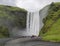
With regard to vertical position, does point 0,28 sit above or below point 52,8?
below

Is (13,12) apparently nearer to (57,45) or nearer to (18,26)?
(18,26)

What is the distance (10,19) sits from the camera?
3457 inches

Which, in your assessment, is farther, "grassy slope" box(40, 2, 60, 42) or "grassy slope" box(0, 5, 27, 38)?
"grassy slope" box(0, 5, 27, 38)

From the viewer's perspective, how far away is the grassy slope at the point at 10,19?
81812 mm

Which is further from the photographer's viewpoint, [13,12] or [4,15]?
[13,12]

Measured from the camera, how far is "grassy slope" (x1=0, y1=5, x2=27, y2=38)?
81.8m

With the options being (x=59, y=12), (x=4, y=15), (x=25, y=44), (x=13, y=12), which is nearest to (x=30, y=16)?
(x=13, y=12)

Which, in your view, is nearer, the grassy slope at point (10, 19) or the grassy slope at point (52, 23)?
the grassy slope at point (52, 23)

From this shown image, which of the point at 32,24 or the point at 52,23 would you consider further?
the point at 32,24

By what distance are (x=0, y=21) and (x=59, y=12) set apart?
25.1 m

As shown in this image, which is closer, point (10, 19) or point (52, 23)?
point (52, 23)

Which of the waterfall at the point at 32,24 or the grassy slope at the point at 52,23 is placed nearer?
the grassy slope at the point at 52,23

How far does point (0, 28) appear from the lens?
80250 millimetres

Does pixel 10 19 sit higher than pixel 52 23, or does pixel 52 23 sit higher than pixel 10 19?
pixel 10 19
